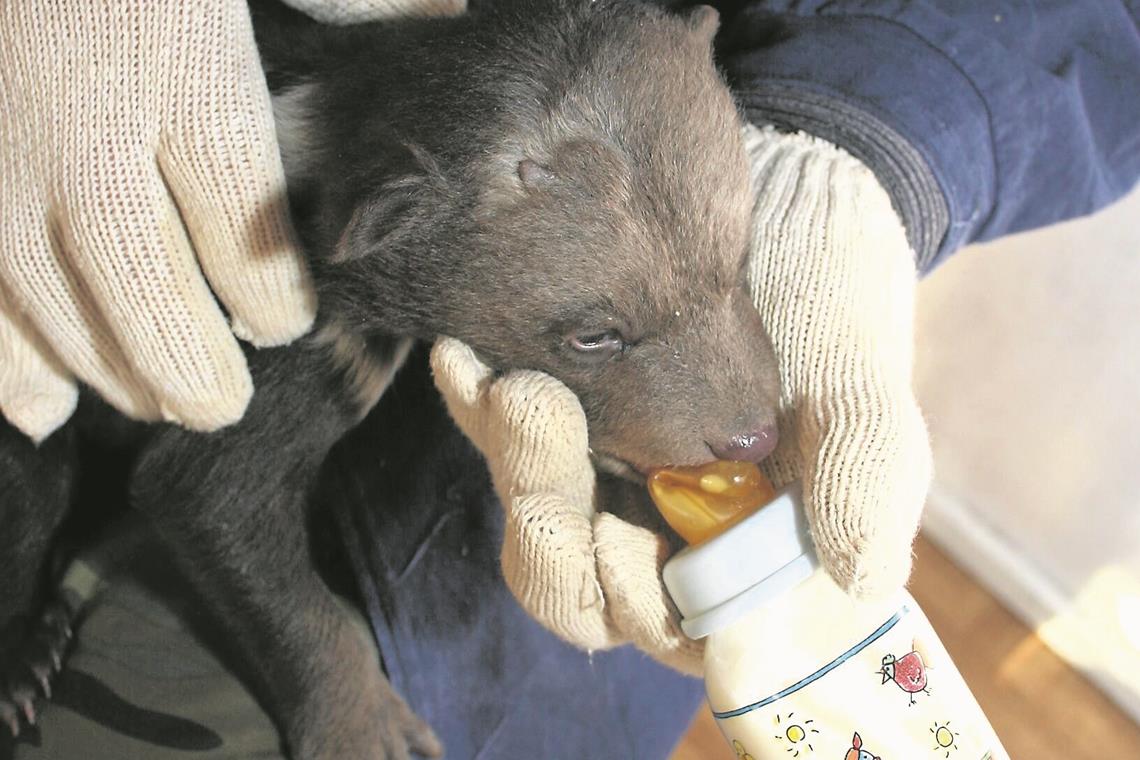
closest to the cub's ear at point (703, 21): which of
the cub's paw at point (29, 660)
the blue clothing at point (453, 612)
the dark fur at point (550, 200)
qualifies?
the dark fur at point (550, 200)

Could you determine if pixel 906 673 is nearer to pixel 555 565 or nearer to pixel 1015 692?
pixel 555 565

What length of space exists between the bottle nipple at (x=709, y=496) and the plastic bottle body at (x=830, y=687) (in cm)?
14

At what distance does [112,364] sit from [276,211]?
1.27ft

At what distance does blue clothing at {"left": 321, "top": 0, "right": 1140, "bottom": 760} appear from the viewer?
179 centimetres

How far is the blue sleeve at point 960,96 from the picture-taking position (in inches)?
69.3

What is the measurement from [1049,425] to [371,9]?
2.56m

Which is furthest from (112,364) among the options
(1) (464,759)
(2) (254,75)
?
(1) (464,759)

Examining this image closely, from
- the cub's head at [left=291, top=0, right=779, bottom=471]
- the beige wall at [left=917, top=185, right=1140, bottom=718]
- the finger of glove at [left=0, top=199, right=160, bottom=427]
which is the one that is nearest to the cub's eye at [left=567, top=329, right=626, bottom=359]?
the cub's head at [left=291, top=0, right=779, bottom=471]

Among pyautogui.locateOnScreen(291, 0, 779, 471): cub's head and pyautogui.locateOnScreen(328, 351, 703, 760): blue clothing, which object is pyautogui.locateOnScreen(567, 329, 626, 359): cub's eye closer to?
pyautogui.locateOnScreen(291, 0, 779, 471): cub's head

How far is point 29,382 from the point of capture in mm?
1692

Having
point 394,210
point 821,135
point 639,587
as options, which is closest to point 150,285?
point 394,210

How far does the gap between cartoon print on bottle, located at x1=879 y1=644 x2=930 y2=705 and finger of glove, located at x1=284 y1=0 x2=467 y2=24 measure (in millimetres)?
1172

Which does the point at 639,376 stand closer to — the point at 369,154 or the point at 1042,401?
the point at 369,154

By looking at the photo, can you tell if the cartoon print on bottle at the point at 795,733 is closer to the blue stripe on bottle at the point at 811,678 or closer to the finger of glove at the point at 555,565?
the blue stripe on bottle at the point at 811,678
